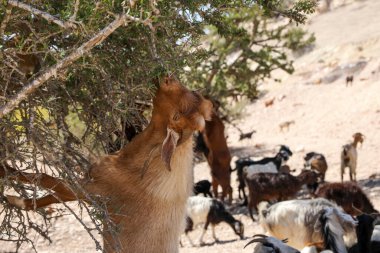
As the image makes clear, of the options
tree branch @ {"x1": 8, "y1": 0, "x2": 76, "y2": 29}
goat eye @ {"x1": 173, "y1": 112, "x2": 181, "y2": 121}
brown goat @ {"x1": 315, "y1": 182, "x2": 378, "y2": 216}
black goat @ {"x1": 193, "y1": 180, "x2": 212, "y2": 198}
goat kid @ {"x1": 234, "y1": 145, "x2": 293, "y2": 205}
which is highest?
tree branch @ {"x1": 8, "y1": 0, "x2": 76, "y2": 29}

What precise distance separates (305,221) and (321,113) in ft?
66.4

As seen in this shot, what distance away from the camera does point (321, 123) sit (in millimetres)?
27125

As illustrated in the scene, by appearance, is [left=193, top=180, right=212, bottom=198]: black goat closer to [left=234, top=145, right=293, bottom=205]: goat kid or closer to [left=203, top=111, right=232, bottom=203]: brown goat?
[left=203, top=111, right=232, bottom=203]: brown goat

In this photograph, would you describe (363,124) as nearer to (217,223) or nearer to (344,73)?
(344,73)

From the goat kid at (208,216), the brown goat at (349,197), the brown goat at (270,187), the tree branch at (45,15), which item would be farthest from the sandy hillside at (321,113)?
the tree branch at (45,15)

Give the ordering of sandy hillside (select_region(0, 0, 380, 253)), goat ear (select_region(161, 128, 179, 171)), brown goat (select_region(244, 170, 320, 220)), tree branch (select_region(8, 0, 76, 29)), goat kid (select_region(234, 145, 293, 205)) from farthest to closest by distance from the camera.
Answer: goat kid (select_region(234, 145, 293, 205))
brown goat (select_region(244, 170, 320, 220))
sandy hillside (select_region(0, 0, 380, 253))
goat ear (select_region(161, 128, 179, 171))
tree branch (select_region(8, 0, 76, 29))

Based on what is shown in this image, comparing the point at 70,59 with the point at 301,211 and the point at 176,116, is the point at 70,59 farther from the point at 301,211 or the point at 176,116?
the point at 301,211

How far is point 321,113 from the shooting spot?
2891 cm

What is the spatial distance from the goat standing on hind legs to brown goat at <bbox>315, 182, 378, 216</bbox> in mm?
6433

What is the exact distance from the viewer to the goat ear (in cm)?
494

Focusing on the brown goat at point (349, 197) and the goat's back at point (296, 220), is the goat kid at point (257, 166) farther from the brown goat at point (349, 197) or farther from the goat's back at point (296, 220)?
the goat's back at point (296, 220)

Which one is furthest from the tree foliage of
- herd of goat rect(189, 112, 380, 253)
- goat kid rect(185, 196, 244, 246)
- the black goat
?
the black goat

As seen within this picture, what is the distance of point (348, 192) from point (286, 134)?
1574 cm

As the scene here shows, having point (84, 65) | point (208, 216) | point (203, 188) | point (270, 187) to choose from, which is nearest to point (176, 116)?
point (84, 65)
